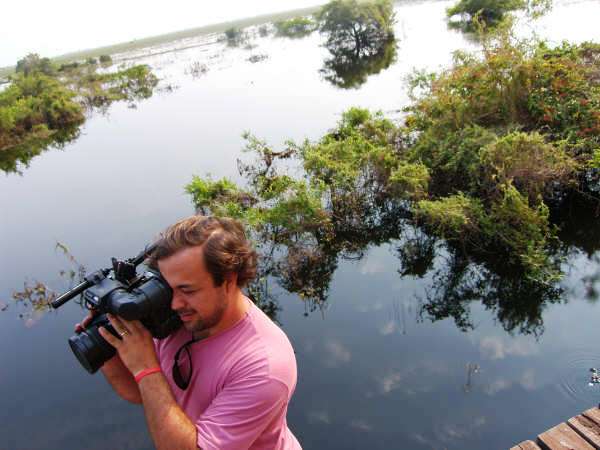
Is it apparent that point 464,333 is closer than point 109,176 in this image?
Yes

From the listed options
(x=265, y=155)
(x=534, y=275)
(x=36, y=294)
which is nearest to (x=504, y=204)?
(x=534, y=275)

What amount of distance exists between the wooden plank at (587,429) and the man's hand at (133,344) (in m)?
3.08

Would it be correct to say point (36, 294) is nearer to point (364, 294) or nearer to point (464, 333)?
point (364, 294)

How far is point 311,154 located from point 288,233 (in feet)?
5.12

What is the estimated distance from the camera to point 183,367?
5.08ft

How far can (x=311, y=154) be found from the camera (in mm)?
7391

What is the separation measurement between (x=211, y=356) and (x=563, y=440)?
9.22 feet

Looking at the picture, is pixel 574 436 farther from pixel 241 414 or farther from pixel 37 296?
pixel 37 296

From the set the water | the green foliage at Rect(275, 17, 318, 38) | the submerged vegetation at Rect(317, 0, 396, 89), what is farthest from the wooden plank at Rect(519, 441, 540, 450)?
the green foliage at Rect(275, 17, 318, 38)

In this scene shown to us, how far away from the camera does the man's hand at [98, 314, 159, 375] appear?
1.42 metres

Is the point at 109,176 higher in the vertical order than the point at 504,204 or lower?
lower

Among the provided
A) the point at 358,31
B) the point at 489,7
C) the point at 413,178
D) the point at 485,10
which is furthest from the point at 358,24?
the point at 413,178

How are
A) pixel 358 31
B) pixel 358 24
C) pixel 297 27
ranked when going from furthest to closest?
pixel 297 27, pixel 358 31, pixel 358 24

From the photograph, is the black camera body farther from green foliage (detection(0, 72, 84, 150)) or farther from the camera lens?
green foliage (detection(0, 72, 84, 150))
